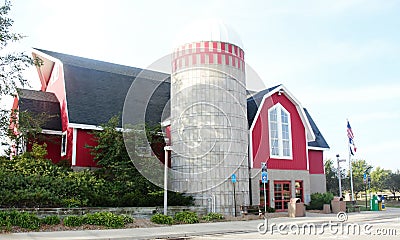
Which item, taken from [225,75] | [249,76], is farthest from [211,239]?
[249,76]

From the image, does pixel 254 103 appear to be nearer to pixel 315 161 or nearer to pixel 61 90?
pixel 315 161

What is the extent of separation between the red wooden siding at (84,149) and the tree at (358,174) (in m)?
36.0

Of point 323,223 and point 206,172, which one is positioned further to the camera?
point 206,172

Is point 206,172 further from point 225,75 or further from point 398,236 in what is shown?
point 398,236

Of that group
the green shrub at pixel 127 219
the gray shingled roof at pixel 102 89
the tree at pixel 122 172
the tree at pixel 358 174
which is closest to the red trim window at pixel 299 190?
the tree at pixel 122 172

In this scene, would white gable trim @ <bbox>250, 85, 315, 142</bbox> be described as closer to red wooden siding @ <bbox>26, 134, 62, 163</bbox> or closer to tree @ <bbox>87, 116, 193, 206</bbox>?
tree @ <bbox>87, 116, 193, 206</bbox>

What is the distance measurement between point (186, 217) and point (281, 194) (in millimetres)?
9131

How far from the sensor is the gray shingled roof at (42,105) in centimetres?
2278

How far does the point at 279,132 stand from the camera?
81.1 feet

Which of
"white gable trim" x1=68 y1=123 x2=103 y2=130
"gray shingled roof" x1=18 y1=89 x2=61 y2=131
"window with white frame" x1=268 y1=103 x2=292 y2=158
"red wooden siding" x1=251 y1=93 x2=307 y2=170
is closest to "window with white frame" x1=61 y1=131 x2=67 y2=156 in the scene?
"gray shingled roof" x1=18 y1=89 x2=61 y2=131

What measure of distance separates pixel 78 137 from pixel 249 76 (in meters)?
10.6

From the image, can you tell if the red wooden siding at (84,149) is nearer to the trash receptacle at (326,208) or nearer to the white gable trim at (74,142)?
the white gable trim at (74,142)

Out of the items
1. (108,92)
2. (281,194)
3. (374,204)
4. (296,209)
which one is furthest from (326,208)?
(108,92)

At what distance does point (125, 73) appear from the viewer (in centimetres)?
2894
